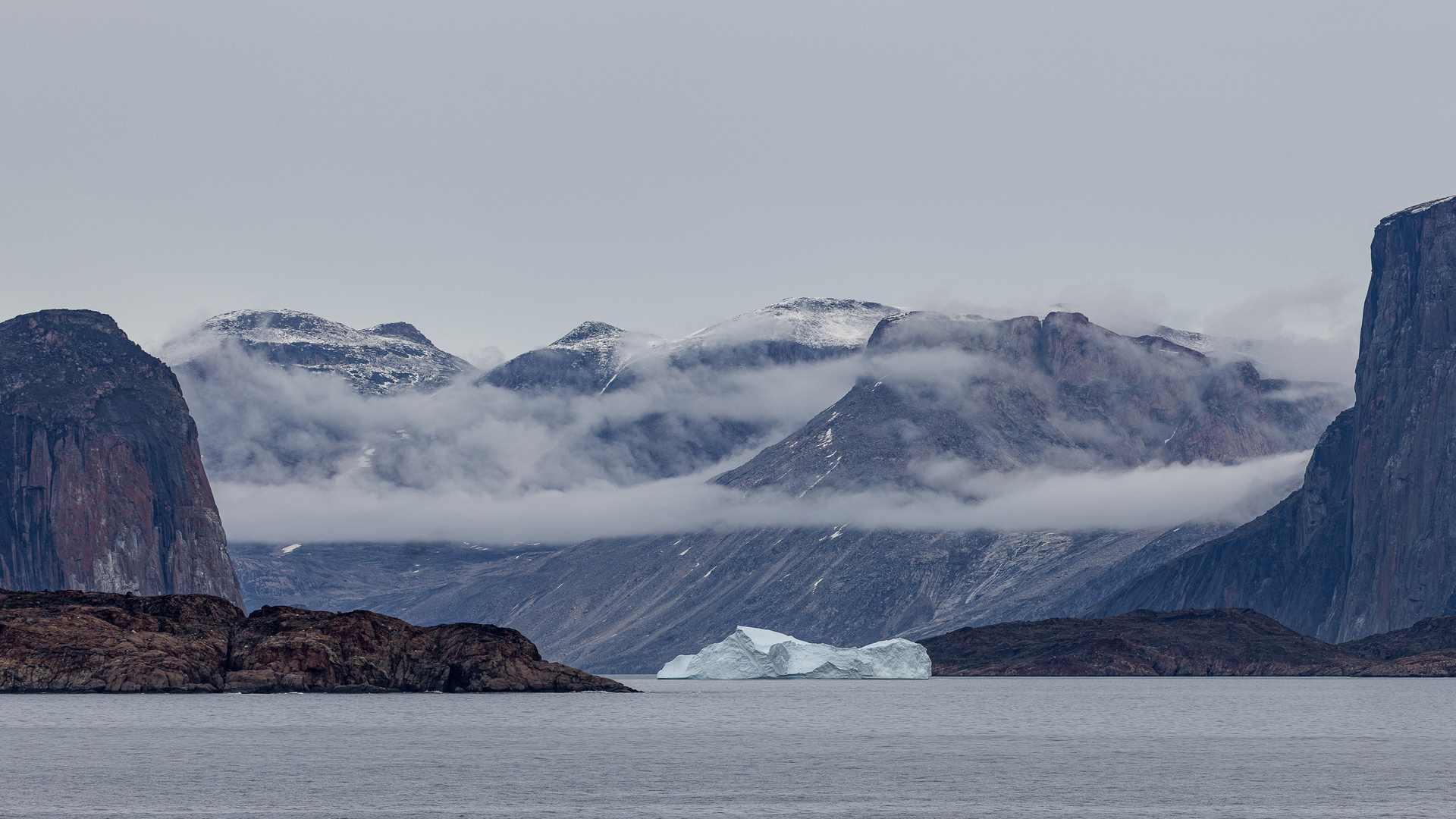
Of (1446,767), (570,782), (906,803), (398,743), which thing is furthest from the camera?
(398,743)

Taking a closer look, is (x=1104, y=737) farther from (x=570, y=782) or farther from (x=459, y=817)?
(x=459, y=817)

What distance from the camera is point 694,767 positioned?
11888 centimetres

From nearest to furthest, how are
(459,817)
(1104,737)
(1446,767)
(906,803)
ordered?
(459,817), (906,803), (1446,767), (1104,737)

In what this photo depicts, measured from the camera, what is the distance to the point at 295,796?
319 ft

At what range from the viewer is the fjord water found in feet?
303

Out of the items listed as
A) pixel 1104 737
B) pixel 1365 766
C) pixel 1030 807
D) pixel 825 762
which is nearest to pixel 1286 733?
pixel 1104 737

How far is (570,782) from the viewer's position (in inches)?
4188

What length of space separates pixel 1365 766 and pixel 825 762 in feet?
122

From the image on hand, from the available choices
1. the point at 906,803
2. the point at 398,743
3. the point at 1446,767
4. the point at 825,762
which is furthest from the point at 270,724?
the point at 1446,767

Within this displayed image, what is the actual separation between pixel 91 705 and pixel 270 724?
43218mm

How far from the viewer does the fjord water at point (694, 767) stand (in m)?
92.4

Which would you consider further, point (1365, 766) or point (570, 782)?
point (1365, 766)

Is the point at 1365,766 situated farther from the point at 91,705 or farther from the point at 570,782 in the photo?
the point at 91,705

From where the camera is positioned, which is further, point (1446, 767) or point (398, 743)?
point (398, 743)
